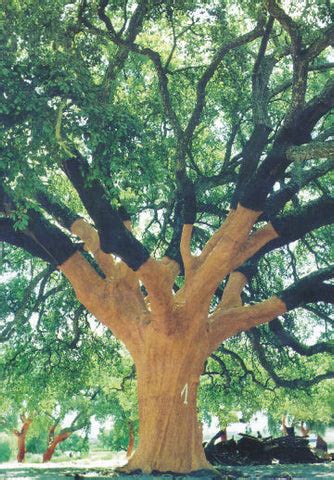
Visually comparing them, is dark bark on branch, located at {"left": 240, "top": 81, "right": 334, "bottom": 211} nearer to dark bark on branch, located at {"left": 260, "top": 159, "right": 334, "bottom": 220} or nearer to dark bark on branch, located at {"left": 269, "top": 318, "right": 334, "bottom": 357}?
dark bark on branch, located at {"left": 260, "top": 159, "right": 334, "bottom": 220}

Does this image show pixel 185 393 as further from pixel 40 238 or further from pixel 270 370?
pixel 270 370

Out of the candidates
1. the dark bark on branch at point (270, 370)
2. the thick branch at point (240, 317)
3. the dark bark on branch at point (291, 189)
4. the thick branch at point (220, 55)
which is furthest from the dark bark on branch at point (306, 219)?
the dark bark on branch at point (270, 370)

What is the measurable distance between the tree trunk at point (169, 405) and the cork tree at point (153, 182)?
0.8 inches

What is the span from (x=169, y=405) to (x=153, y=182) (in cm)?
394

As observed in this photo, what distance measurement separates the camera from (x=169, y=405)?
32.8ft

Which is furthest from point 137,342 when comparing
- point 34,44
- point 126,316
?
point 34,44

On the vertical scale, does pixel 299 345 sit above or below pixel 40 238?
below

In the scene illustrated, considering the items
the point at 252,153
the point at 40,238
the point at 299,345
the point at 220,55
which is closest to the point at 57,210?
the point at 40,238

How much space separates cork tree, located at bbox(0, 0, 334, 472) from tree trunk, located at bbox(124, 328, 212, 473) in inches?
0.8

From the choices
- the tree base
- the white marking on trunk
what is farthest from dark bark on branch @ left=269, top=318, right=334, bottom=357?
the tree base

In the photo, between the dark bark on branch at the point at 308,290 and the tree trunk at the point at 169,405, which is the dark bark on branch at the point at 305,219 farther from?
the tree trunk at the point at 169,405

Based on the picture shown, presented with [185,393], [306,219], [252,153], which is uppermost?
[252,153]

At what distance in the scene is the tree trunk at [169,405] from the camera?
9.70 meters

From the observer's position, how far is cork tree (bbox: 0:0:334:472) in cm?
791
